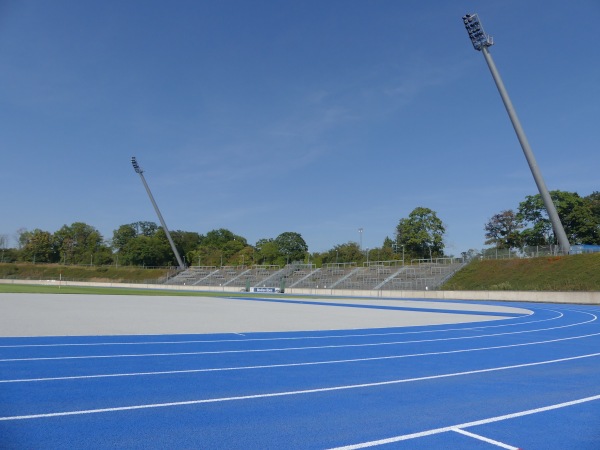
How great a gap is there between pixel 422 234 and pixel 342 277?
101 feet

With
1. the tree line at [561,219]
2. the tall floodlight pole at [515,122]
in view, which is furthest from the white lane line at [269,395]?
the tree line at [561,219]

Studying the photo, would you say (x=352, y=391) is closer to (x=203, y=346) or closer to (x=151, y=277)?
(x=203, y=346)

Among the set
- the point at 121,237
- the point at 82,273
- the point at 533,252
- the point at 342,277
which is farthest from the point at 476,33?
the point at 121,237

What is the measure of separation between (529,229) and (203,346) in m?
83.8

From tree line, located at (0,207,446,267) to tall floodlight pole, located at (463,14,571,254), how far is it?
41342mm

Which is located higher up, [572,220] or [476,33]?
[476,33]

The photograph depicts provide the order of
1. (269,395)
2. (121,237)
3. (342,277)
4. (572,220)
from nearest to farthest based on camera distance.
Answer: (269,395) < (342,277) < (572,220) < (121,237)

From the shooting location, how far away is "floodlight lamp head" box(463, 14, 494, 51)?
49031mm

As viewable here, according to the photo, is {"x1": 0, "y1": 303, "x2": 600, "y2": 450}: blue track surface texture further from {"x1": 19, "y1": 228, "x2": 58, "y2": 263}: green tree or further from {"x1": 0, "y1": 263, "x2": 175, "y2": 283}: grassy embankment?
{"x1": 19, "y1": 228, "x2": 58, "y2": 263}: green tree

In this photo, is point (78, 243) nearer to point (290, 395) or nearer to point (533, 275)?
point (533, 275)

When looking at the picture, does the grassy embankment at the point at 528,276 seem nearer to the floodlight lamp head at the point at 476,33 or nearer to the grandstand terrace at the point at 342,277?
the grandstand terrace at the point at 342,277

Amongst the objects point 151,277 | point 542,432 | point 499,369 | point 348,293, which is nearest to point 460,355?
point 499,369

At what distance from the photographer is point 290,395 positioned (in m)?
6.80

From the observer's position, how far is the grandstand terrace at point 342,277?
55125 millimetres
